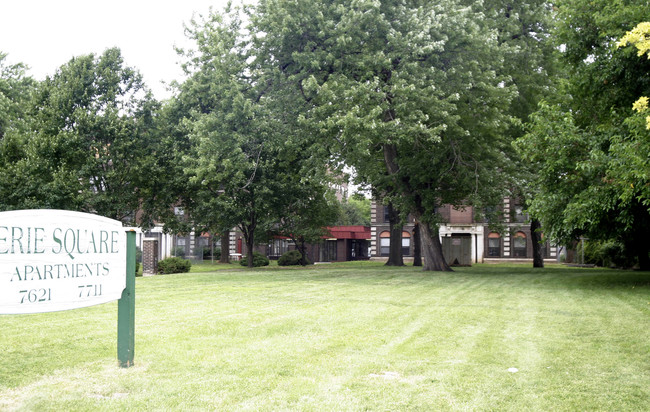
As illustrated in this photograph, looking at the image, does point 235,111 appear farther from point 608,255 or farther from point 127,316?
point 608,255

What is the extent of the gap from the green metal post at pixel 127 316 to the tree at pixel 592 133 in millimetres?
13418

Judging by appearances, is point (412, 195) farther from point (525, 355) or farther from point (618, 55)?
point (525, 355)

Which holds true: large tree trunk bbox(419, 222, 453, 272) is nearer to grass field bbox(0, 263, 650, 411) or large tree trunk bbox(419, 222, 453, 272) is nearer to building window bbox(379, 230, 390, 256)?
grass field bbox(0, 263, 650, 411)

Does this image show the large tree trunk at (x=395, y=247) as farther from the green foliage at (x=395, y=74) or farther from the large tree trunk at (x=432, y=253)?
the green foliage at (x=395, y=74)

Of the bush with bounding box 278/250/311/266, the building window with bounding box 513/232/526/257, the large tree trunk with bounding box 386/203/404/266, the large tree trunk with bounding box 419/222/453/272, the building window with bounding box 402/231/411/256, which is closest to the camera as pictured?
the large tree trunk with bounding box 419/222/453/272

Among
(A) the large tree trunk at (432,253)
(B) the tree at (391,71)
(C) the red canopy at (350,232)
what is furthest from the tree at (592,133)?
(C) the red canopy at (350,232)

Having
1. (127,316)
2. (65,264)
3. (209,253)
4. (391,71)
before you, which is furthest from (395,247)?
(65,264)

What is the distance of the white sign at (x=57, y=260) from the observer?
18.9ft

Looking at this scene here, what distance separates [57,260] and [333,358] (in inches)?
140

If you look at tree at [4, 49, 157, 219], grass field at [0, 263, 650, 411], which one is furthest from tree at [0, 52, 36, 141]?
grass field at [0, 263, 650, 411]

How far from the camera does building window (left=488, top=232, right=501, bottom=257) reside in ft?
213

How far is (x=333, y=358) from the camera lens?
7.55 m

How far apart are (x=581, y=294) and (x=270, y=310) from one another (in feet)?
32.8

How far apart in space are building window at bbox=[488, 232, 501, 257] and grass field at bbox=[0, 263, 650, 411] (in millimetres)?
52726
